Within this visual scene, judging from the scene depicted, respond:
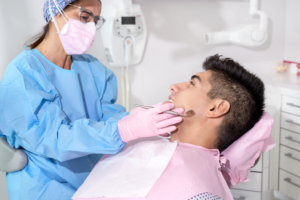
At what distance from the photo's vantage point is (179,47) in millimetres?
2199

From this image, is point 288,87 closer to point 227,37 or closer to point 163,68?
point 227,37

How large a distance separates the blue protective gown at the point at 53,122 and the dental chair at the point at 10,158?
3 centimetres

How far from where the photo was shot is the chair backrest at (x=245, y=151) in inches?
49.2

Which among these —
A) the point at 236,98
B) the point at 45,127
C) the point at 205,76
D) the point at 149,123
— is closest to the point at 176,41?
the point at 205,76

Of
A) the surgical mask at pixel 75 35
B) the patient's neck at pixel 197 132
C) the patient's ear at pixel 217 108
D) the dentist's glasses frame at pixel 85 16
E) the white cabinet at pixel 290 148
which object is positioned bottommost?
the white cabinet at pixel 290 148

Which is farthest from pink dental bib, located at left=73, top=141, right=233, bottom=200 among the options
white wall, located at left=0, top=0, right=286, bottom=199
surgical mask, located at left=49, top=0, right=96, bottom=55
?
white wall, located at left=0, top=0, right=286, bottom=199

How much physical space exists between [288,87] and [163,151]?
127 cm

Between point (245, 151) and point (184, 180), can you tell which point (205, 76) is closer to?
point (245, 151)

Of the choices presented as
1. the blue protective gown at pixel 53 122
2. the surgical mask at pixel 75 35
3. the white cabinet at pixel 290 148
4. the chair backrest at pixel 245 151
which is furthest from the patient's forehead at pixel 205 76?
the white cabinet at pixel 290 148

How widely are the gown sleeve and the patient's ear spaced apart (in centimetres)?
37

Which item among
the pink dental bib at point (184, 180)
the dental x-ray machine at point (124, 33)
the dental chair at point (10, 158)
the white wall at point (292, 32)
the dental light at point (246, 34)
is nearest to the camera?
the pink dental bib at point (184, 180)

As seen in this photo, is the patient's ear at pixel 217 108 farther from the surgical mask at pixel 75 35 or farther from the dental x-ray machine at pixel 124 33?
the dental x-ray machine at pixel 124 33

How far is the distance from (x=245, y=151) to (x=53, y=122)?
773 mm

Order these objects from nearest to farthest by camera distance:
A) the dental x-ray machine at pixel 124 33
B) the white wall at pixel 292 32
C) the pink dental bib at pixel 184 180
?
the pink dental bib at pixel 184 180 < the dental x-ray machine at pixel 124 33 < the white wall at pixel 292 32
